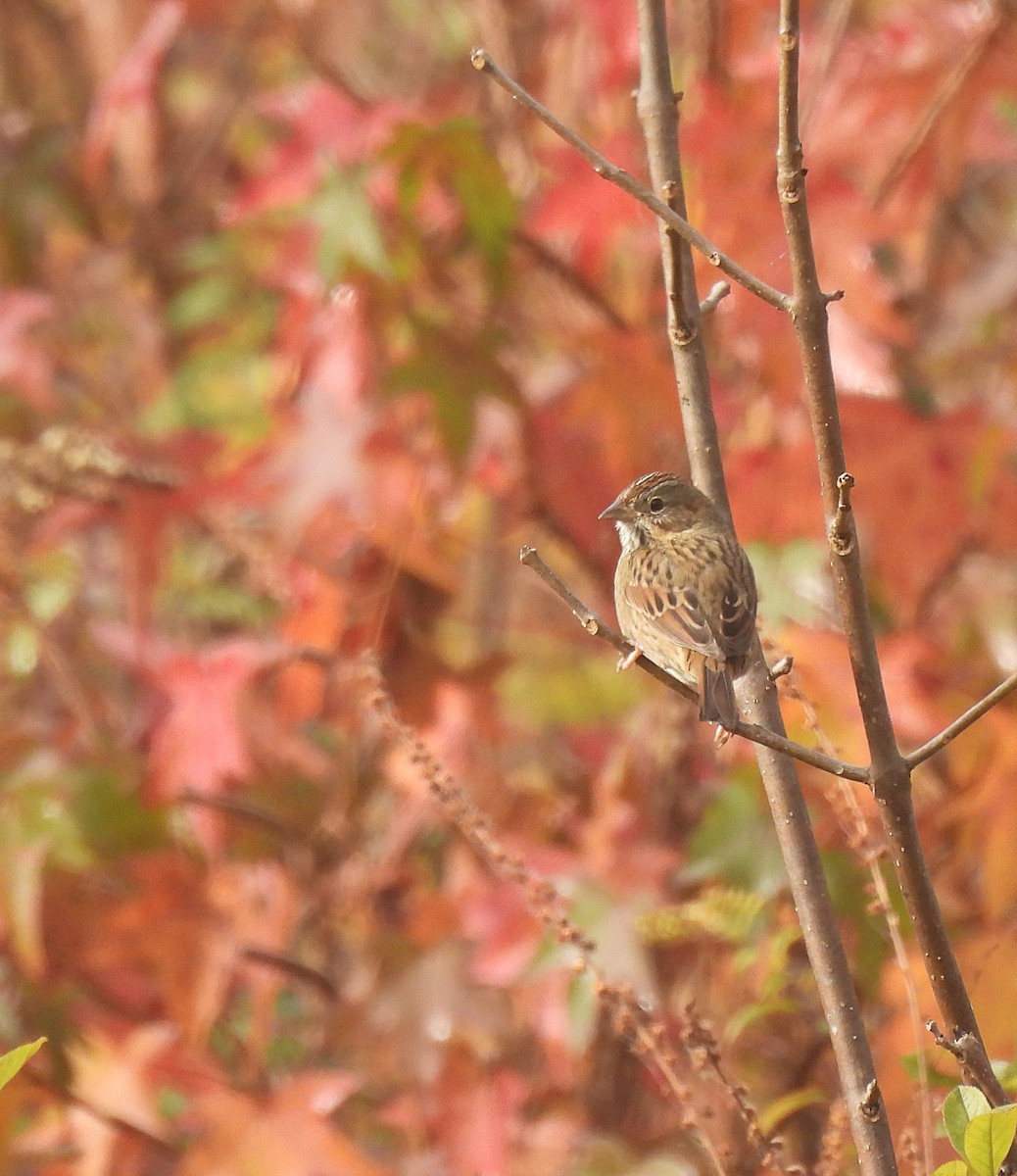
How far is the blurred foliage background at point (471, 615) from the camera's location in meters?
2.64

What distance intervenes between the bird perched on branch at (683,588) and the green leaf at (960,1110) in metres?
0.66

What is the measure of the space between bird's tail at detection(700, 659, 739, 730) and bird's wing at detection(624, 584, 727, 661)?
4 cm

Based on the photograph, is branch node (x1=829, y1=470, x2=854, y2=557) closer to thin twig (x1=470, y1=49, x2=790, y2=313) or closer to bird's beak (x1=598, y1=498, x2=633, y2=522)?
thin twig (x1=470, y1=49, x2=790, y2=313)

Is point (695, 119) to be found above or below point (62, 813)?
above

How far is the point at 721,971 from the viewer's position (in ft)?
9.62

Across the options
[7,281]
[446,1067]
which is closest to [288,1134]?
[446,1067]

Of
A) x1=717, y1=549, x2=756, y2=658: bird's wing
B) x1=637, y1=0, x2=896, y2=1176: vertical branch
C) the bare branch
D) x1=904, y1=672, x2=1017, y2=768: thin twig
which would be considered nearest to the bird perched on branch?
x1=717, y1=549, x2=756, y2=658: bird's wing

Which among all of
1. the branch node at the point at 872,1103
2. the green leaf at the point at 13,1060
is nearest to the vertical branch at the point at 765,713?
the branch node at the point at 872,1103

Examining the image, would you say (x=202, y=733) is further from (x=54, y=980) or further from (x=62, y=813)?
(x=54, y=980)

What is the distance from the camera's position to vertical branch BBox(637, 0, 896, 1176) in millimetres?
1311

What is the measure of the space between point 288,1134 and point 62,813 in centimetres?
71

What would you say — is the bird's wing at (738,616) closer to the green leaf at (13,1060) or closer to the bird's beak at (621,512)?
the bird's beak at (621,512)

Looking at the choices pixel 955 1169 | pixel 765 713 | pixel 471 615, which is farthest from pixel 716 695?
pixel 471 615

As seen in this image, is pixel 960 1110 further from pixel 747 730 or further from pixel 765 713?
pixel 765 713
